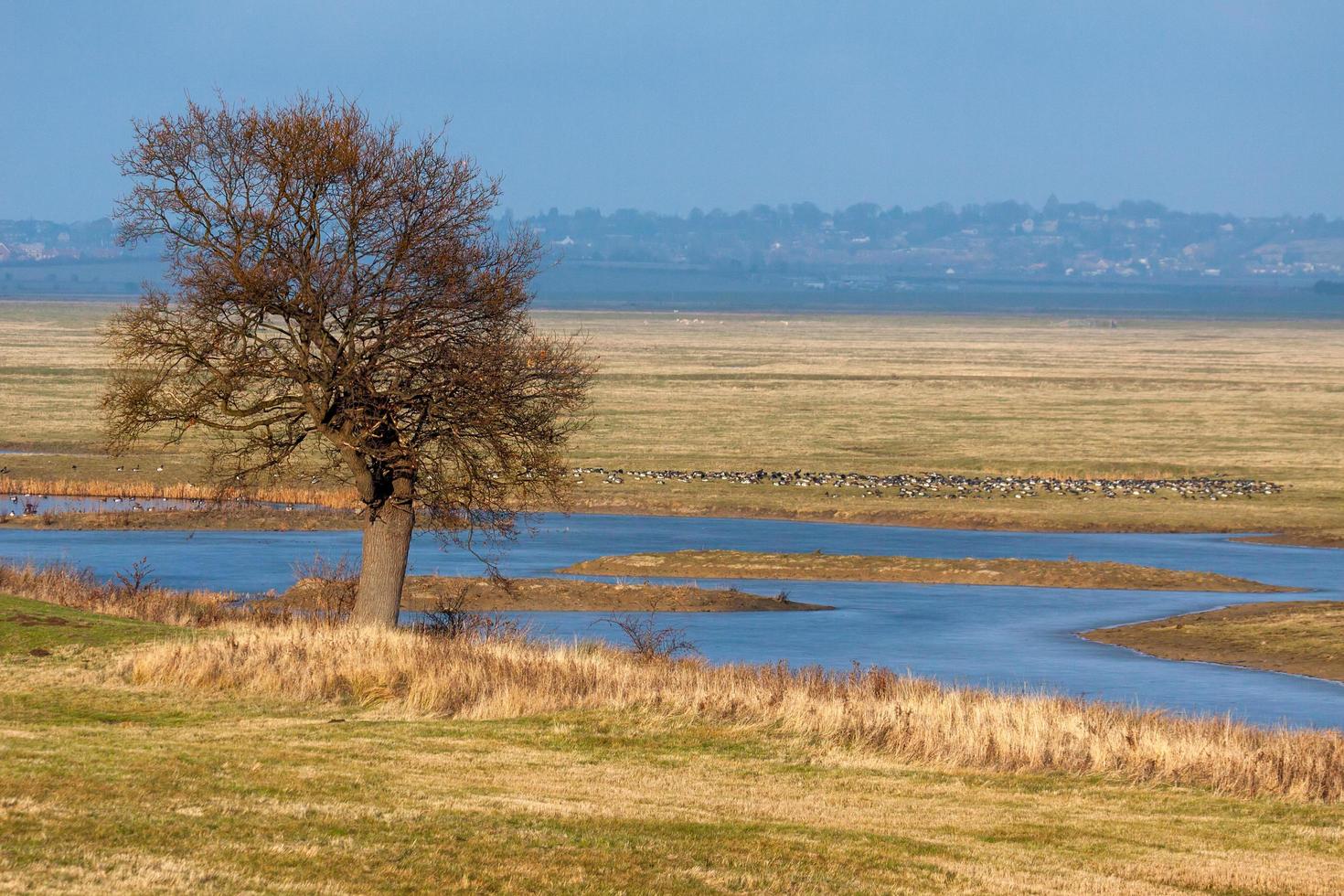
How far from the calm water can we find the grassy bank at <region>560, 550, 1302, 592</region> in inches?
36.7

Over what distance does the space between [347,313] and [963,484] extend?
41572 mm

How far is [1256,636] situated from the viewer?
3759 cm

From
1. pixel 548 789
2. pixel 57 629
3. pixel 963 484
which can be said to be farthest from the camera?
pixel 963 484

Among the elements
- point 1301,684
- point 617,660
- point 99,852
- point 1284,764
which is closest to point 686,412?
point 1301,684

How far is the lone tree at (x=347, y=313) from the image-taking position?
26.7 meters

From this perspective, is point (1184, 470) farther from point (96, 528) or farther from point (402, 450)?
point (402, 450)

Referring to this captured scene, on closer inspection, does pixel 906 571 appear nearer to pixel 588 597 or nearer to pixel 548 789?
pixel 588 597

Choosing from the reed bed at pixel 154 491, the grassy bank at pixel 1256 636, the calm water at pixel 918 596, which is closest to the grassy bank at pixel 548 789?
the calm water at pixel 918 596

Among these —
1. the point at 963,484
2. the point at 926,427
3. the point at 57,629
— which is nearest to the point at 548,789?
the point at 57,629

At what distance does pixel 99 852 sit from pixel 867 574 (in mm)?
36106

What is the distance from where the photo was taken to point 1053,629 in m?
40.8

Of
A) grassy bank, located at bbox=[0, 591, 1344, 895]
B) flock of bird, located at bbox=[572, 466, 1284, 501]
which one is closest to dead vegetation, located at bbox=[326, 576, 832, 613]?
grassy bank, located at bbox=[0, 591, 1344, 895]

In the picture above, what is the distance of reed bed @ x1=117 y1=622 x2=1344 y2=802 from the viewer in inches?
783

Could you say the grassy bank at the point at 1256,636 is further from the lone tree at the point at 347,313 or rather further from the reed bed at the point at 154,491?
the reed bed at the point at 154,491
